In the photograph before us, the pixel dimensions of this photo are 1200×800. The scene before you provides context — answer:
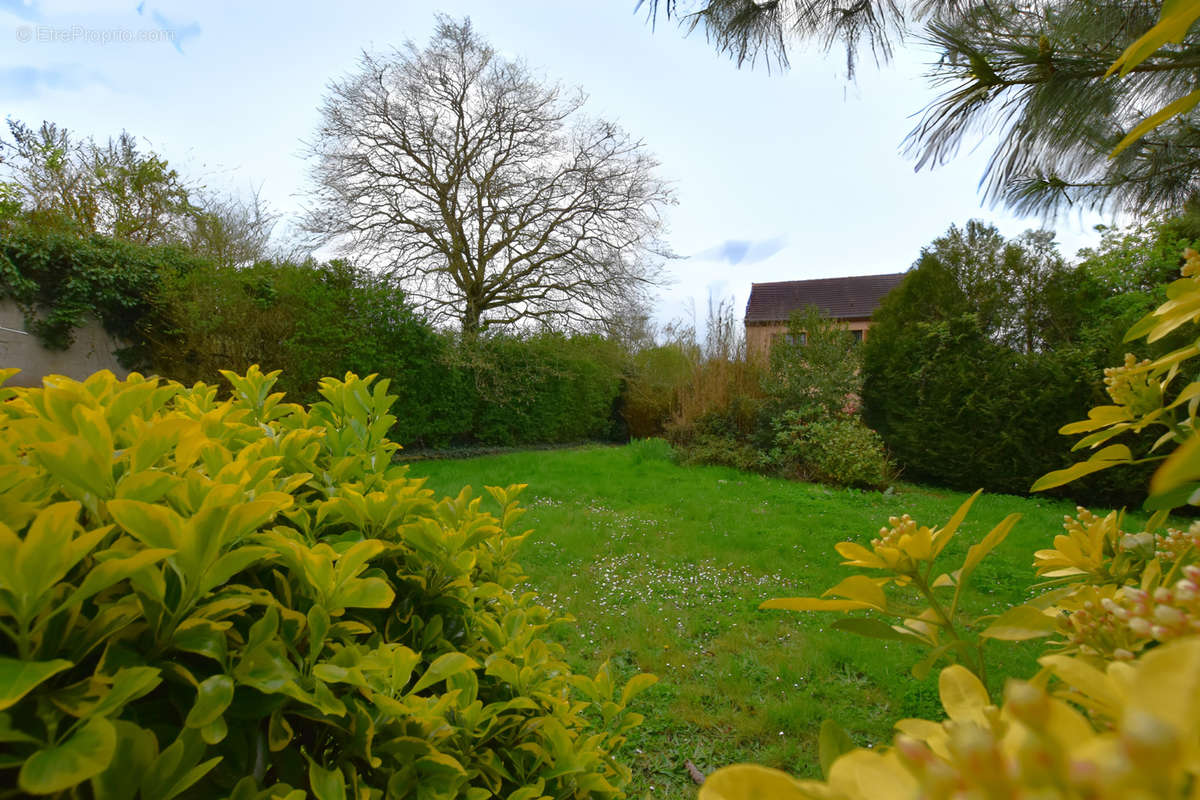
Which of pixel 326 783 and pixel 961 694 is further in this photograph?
pixel 326 783

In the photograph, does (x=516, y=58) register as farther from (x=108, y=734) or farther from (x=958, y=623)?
(x=108, y=734)

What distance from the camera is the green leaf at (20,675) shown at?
47cm

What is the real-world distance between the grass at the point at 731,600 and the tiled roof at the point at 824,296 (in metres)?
17.5

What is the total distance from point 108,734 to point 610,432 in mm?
16800

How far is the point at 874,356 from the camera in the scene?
9805mm

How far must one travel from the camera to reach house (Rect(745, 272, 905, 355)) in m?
23.9

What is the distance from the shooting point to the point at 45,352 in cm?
898

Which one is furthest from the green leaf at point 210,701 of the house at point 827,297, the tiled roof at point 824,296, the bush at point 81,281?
the tiled roof at point 824,296

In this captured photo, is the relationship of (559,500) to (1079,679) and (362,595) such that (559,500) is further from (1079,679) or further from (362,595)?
(1079,679)

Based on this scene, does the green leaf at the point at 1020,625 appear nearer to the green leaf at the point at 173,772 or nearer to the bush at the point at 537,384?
the green leaf at the point at 173,772

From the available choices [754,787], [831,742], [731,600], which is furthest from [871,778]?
[731,600]

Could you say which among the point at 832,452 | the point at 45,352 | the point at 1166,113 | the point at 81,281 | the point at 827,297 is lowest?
the point at 832,452

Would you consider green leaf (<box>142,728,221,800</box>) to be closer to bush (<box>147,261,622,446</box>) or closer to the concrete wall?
bush (<box>147,261,622,446</box>)

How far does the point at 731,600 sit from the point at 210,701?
13.5ft
